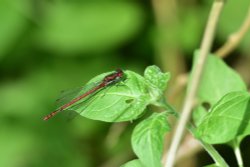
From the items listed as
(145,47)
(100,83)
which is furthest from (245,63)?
(100,83)

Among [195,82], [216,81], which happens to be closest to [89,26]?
[216,81]

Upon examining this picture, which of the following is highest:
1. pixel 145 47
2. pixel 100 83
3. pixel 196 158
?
pixel 100 83

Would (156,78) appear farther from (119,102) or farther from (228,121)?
(228,121)

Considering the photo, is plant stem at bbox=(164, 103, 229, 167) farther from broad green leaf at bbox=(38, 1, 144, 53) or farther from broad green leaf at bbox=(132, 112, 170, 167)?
broad green leaf at bbox=(38, 1, 144, 53)

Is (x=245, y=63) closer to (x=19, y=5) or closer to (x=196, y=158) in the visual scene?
(x=196, y=158)

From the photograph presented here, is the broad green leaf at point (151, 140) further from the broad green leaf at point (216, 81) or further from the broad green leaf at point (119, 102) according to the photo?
the broad green leaf at point (216, 81)

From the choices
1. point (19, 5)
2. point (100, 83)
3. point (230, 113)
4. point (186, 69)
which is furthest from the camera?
point (186, 69)

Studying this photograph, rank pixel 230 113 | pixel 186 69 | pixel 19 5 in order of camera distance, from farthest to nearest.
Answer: pixel 186 69
pixel 19 5
pixel 230 113
